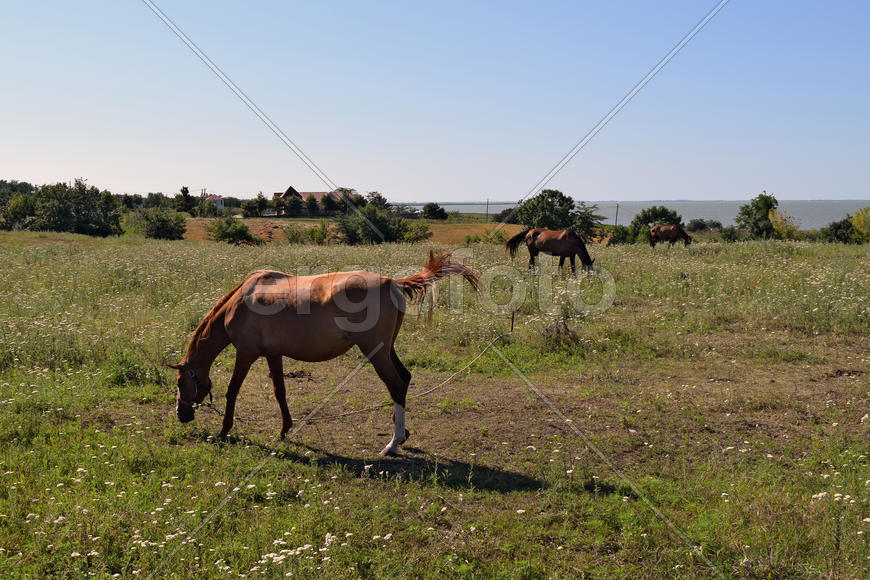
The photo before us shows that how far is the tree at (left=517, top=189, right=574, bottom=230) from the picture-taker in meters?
45.7

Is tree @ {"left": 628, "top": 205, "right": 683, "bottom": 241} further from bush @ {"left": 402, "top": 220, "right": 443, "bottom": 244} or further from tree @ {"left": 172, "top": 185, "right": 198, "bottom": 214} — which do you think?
tree @ {"left": 172, "top": 185, "right": 198, "bottom": 214}

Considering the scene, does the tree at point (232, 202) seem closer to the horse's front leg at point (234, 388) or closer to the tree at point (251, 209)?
the tree at point (251, 209)

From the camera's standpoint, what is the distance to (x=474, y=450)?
22.4ft

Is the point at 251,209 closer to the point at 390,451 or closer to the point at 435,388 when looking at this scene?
the point at 435,388

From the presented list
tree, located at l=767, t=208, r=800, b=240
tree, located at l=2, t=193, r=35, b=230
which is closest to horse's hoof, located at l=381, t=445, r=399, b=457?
tree, located at l=767, t=208, r=800, b=240

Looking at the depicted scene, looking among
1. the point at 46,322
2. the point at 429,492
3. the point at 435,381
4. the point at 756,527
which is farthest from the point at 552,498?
the point at 46,322

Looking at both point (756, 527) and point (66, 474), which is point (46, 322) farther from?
point (756, 527)

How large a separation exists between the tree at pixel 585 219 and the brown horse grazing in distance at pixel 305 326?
4084 centimetres

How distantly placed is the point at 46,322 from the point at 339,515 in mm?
8711

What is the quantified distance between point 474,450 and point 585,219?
4238 centimetres

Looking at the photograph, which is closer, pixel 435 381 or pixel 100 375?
pixel 100 375

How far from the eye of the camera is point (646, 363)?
33.2 feet

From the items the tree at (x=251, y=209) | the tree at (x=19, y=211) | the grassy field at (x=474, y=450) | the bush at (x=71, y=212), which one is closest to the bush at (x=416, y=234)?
the bush at (x=71, y=212)

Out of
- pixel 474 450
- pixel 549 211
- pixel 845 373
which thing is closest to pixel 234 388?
pixel 474 450
